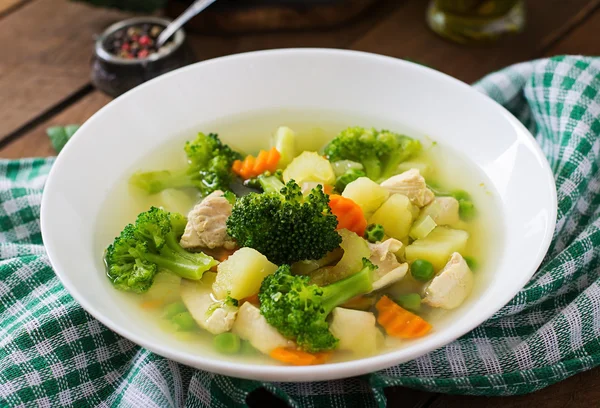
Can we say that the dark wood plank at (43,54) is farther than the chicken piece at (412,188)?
Yes

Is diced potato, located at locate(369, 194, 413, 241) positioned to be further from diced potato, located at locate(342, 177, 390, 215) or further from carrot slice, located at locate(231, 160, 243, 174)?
carrot slice, located at locate(231, 160, 243, 174)

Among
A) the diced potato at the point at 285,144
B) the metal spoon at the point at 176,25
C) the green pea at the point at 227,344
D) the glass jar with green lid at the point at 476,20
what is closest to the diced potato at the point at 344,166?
the diced potato at the point at 285,144

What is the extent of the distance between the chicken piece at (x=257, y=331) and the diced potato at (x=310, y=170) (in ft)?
2.01

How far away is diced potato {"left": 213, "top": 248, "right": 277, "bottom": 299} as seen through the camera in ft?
6.47

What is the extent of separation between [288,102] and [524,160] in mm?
1019

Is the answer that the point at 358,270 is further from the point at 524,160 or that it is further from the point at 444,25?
the point at 444,25

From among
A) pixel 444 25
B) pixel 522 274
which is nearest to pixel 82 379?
pixel 522 274

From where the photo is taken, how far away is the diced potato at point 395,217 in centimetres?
223

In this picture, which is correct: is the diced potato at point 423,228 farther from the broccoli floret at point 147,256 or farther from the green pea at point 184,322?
the green pea at point 184,322

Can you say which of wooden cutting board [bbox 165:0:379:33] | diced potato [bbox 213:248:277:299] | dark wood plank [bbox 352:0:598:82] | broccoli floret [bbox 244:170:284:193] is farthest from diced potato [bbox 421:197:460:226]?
wooden cutting board [bbox 165:0:379:33]

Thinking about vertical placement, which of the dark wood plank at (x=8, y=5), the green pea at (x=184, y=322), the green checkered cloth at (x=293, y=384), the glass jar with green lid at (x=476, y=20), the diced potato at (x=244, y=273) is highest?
the diced potato at (x=244, y=273)

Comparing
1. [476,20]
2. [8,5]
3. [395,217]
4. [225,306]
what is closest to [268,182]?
[395,217]

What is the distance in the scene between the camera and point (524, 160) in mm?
2338

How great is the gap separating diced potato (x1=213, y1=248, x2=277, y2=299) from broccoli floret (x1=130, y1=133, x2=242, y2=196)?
0.52 meters
